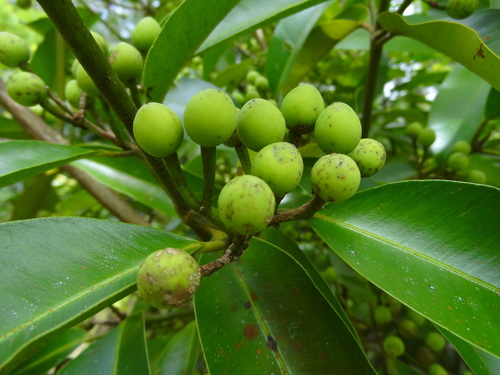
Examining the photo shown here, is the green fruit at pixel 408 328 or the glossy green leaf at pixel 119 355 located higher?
the glossy green leaf at pixel 119 355

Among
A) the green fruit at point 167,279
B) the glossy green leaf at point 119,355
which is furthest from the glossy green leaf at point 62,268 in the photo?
the glossy green leaf at point 119,355

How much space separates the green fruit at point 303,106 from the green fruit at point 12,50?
3.06 feet

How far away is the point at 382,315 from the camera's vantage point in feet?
6.10

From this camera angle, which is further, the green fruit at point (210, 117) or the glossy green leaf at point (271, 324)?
the glossy green leaf at point (271, 324)

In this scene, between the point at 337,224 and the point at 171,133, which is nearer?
the point at 171,133

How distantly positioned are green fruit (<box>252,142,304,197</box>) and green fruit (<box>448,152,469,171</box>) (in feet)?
3.77

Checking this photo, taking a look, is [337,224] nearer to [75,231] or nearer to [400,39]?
[75,231]

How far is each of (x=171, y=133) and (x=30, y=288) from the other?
404 mm

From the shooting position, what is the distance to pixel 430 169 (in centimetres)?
192

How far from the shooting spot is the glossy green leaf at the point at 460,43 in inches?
39.2

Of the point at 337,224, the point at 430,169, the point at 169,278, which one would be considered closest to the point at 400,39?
the point at 430,169

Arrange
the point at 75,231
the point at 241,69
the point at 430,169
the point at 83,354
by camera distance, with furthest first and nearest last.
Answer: the point at 241,69
the point at 430,169
the point at 83,354
the point at 75,231

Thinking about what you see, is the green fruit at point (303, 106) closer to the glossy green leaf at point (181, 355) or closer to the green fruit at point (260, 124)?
the green fruit at point (260, 124)

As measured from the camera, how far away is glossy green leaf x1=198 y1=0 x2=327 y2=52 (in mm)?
1288
